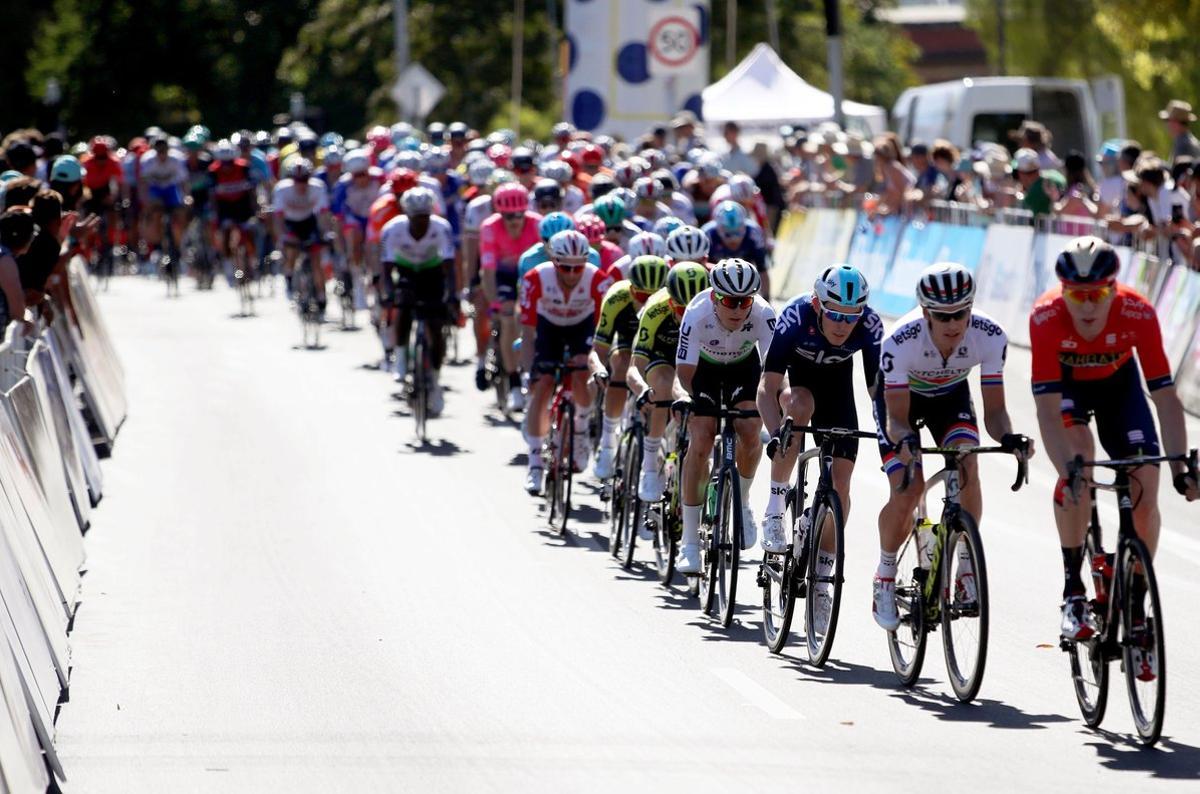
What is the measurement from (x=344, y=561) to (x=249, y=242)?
18.3 metres

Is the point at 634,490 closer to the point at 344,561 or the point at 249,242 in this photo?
the point at 344,561

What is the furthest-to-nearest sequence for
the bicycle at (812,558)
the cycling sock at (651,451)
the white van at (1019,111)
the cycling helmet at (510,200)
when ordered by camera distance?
the white van at (1019,111)
the cycling helmet at (510,200)
the cycling sock at (651,451)
the bicycle at (812,558)

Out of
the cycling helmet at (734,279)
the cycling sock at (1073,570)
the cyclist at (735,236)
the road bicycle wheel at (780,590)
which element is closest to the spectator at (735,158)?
the cyclist at (735,236)

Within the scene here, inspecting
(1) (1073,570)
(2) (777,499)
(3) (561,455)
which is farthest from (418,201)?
(1) (1073,570)

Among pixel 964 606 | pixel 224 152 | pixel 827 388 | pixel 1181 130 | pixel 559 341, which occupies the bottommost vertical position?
pixel 224 152

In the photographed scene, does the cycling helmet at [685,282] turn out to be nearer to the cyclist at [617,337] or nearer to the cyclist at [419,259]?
the cyclist at [617,337]

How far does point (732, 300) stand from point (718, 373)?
652 mm

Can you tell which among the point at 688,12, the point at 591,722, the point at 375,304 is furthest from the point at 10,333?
the point at 688,12

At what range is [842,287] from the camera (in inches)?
396

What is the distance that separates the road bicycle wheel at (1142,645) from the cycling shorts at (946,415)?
4.52 feet

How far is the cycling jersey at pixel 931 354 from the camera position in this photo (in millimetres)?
9375

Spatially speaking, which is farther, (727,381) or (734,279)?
(727,381)

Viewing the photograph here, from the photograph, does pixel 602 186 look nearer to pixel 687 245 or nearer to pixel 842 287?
pixel 687 245

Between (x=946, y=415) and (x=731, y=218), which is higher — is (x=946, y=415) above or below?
above
